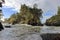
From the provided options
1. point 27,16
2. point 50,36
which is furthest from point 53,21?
point 27,16

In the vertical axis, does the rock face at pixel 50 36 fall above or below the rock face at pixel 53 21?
below

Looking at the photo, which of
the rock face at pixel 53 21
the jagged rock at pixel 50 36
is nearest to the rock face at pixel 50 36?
the jagged rock at pixel 50 36

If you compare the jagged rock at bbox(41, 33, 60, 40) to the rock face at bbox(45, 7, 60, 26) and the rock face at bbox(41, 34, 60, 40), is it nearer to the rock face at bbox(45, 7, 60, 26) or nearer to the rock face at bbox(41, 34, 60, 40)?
the rock face at bbox(41, 34, 60, 40)

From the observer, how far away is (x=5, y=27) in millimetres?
1938

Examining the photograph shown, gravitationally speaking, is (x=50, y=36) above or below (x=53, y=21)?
below

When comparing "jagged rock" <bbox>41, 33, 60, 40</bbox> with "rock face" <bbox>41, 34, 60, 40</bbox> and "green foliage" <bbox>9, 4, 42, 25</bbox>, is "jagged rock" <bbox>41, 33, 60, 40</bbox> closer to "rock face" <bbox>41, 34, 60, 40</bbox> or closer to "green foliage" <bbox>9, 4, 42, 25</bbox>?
"rock face" <bbox>41, 34, 60, 40</bbox>

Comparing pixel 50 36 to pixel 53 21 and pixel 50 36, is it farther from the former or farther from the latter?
pixel 53 21

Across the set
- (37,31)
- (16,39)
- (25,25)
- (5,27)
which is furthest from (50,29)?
(5,27)

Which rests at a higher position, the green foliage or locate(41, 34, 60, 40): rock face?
the green foliage

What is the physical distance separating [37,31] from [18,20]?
10.6 inches

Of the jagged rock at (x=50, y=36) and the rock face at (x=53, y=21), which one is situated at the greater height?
the rock face at (x=53, y=21)

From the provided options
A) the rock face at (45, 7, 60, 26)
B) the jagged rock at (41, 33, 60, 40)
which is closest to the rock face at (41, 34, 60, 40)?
the jagged rock at (41, 33, 60, 40)

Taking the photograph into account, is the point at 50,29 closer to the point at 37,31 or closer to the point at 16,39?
the point at 37,31

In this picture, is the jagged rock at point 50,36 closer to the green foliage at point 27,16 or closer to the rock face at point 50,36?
the rock face at point 50,36
